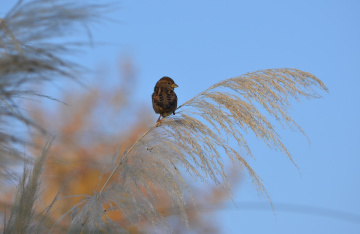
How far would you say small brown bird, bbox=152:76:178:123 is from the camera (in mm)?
3615

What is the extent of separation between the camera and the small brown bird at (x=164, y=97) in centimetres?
362

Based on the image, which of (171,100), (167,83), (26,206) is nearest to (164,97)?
(171,100)


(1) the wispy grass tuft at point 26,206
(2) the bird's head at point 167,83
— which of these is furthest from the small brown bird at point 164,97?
(1) the wispy grass tuft at point 26,206

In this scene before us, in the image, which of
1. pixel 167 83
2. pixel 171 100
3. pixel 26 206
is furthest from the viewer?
pixel 167 83

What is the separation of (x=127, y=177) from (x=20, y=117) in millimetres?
858

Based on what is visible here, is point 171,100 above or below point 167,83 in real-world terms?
below

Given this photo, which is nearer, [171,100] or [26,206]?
[26,206]

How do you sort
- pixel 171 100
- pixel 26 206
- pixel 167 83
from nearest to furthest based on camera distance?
1. pixel 26 206
2. pixel 171 100
3. pixel 167 83

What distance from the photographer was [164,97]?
371 cm

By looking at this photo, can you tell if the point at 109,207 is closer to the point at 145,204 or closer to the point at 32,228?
the point at 145,204

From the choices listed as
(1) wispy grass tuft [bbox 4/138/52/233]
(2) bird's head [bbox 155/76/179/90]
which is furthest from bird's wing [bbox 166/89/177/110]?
(1) wispy grass tuft [bbox 4/138/52/233]

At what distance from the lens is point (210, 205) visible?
230cm

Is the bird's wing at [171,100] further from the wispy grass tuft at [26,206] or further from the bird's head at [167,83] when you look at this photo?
the wispy grass tuft at [26,206]

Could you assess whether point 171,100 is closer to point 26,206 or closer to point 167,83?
point 167,83
